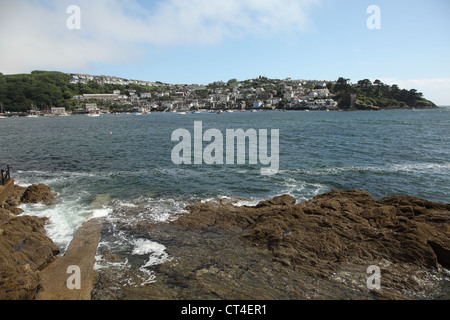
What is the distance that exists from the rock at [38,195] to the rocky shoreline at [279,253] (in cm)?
331

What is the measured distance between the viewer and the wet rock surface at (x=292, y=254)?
6742mm

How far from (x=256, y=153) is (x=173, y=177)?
12423 mm

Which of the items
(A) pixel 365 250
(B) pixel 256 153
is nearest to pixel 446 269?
(A) pixel 365 250

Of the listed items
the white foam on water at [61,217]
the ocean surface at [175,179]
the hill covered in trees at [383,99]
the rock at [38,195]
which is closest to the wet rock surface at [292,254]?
the ocean surface at [175,179]

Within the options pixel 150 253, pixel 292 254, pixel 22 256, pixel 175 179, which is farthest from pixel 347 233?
pixel 175 179

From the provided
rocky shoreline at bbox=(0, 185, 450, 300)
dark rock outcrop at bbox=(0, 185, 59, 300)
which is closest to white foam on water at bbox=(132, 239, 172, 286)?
rocky shoreline at bbox=(0, 185, 450, 300)

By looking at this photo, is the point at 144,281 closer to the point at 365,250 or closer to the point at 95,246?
the point at 95,246

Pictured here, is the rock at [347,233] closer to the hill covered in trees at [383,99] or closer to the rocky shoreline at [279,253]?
the rocky shoreline at [279,253]

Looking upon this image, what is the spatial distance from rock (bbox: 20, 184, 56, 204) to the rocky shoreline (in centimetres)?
331

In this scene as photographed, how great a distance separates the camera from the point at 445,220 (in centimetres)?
965

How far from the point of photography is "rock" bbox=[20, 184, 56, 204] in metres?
14.1

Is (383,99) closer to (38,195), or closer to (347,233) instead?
(347,233)

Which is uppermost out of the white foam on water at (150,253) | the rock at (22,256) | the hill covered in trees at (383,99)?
the hill covered in trees at (383,99)
